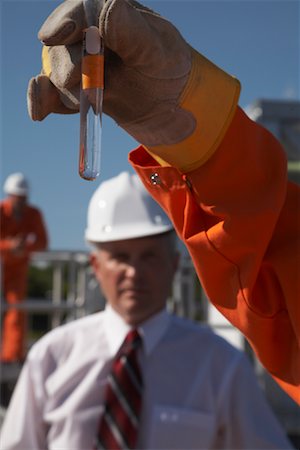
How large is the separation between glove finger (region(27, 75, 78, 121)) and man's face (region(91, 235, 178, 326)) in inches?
52.7

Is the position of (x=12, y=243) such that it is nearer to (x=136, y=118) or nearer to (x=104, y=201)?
(x=104, y=201)

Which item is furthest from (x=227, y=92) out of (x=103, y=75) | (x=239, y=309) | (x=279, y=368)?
(x=279, y=368)

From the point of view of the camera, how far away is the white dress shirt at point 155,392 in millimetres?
2094

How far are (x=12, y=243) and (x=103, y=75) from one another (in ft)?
14.1

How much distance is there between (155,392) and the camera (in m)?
2.14

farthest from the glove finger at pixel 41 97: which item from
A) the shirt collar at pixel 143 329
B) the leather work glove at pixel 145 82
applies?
the shirt collar at pixel 143 329

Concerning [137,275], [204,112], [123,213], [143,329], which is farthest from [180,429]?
[204,112]

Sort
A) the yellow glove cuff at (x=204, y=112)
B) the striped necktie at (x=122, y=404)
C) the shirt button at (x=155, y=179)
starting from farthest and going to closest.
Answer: the striped necktie at (x=122, y=404) < the shirt button at (x=155, y=179) < the yellow glove cuff at (x=204, y=112)

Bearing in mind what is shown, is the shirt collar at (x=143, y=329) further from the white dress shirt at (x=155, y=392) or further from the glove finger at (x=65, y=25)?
the glove finger at (x=65, y=25)

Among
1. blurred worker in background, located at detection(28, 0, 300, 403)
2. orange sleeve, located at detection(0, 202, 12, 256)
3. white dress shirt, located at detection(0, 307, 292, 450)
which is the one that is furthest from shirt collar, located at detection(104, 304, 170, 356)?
orange sleeve, located at detection(0, 202, 12, 256)

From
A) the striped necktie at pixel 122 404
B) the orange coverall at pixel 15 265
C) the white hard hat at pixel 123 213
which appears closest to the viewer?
the striped necktie at pixel 122 404

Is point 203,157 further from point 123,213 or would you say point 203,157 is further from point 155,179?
point 123,213

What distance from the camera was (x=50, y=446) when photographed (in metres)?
2.15

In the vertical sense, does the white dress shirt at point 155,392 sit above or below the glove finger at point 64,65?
below
